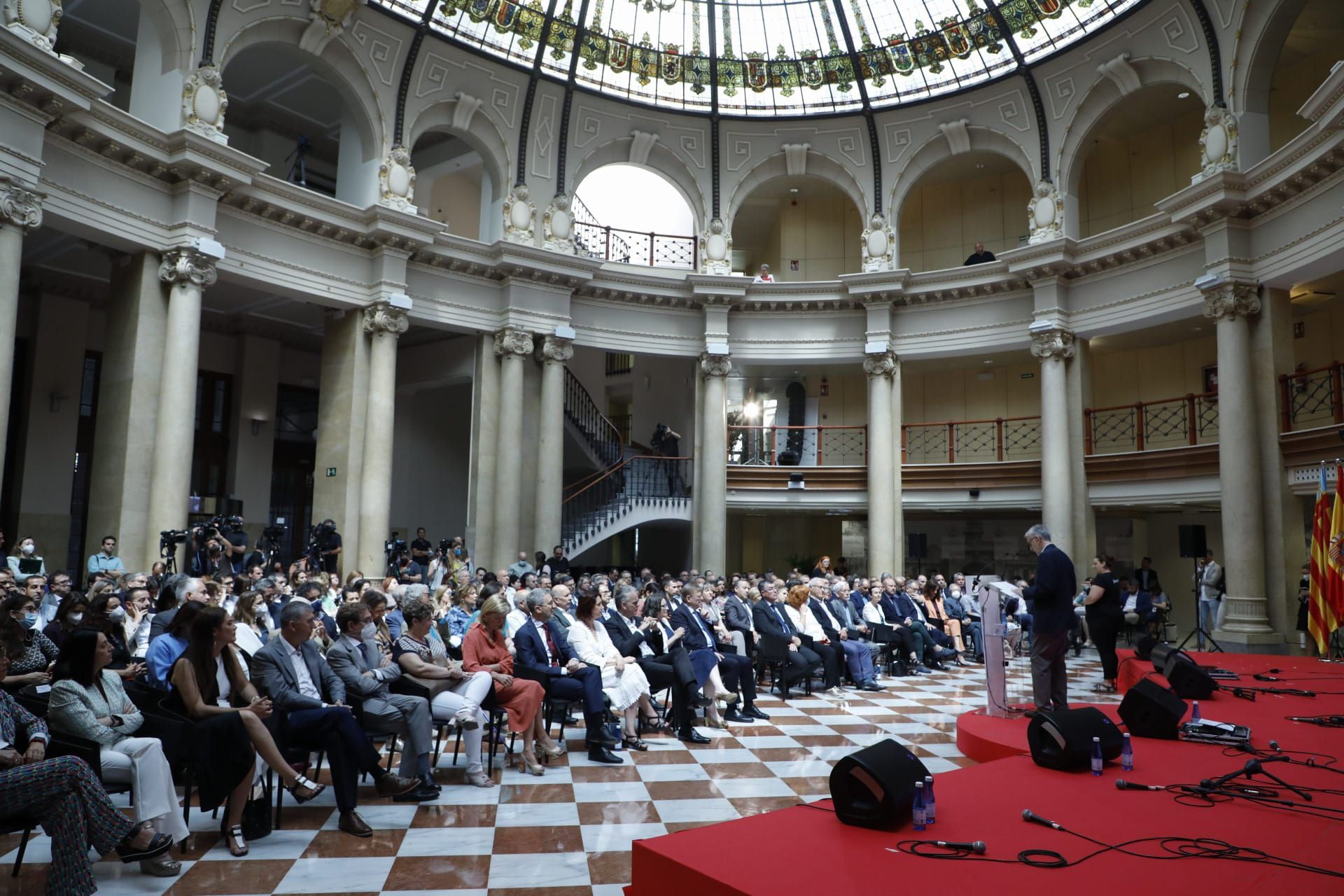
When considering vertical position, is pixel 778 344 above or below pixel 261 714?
above

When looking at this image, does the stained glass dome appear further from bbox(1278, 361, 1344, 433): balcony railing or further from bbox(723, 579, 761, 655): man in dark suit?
bbox(723, 579, 761, 655): man in dark suit

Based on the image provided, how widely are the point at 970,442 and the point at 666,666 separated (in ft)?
47.1

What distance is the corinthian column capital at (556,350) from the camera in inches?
654

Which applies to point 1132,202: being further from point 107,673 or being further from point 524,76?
point 107,673

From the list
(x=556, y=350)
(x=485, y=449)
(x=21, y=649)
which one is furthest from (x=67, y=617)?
(x=556, y=350)

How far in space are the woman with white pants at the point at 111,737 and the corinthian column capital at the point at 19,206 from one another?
8.15 metres

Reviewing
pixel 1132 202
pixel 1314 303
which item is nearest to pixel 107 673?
pixel 1314 303

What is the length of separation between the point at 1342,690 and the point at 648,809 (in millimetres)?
5833

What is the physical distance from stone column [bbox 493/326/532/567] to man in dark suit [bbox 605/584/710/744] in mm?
8219

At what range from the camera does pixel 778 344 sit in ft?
60.5

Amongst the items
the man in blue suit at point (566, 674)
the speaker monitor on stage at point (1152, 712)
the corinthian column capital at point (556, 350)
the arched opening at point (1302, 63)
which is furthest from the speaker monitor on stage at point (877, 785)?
the arched opening at point (1302, 63)

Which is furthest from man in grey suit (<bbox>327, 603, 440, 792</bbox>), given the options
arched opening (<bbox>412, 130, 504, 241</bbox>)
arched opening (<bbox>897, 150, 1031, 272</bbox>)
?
arched opening (<bbox>897, 150, 1031, 272</bbox>)

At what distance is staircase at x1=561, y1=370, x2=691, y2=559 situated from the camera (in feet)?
57.1

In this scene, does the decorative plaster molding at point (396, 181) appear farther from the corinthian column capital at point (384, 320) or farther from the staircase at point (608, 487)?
the staircase at point (608, 487)
